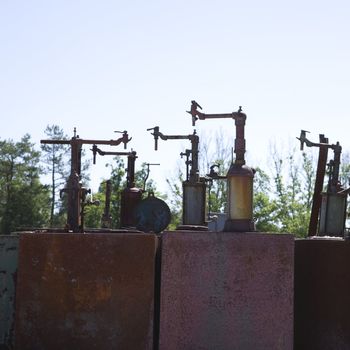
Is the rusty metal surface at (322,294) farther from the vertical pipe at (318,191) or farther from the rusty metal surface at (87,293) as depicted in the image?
the vertical pipe at (318,191)

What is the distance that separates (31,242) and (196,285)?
135 centimetres

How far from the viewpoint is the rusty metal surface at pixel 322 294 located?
6070 mm

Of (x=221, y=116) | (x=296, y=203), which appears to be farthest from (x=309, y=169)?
(x=221, y=116)

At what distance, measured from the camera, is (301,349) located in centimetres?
639

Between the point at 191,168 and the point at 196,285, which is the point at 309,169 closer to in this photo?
the point at 191,168

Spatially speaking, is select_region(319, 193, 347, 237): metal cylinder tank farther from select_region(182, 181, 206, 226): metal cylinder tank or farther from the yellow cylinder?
the yellow cylinder

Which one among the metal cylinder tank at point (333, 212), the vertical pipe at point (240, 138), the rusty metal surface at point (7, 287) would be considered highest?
the vertical pipe at point (240, 138)

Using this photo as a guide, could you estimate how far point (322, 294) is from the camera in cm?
620

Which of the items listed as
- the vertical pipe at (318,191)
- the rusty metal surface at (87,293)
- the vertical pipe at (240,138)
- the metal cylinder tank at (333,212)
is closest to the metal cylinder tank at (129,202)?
the vertical pipe at (318,191)

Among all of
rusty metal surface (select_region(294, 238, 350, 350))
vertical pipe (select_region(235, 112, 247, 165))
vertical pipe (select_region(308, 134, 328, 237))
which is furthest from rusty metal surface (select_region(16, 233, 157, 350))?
vertical pipe (select_region(308, 134, 328, 237))

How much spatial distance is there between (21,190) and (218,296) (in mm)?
41500

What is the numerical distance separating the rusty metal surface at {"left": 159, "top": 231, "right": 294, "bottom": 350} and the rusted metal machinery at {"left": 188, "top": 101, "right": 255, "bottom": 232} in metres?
0.35

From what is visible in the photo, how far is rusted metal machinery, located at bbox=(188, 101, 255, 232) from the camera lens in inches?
240

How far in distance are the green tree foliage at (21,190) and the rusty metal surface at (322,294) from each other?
36299 mm
